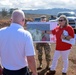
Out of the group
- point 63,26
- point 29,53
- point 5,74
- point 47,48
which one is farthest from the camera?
point 47,48

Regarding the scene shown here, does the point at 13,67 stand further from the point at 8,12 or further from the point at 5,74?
the point at 8,12

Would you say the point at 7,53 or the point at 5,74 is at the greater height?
the point at 7,53

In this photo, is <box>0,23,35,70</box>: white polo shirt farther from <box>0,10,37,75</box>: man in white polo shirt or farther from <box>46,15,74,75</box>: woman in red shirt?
<box>46,15,74,75</box>: woman in red shirt

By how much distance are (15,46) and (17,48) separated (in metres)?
0.04

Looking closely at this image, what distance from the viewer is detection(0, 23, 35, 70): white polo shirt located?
431 cm

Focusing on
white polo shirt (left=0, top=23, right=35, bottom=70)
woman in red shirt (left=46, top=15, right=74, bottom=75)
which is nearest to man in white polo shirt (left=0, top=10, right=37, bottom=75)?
white polo shirt (left=0, top=23, right=35, bottom=70)

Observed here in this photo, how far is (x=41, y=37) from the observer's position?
29.3ft

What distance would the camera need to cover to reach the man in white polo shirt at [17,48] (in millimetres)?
4324

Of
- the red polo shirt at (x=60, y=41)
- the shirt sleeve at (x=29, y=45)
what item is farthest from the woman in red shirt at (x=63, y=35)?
the shirt sleeve at (x=29, y=45)

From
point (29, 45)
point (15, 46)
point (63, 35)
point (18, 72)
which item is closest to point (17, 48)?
point (15, 46)

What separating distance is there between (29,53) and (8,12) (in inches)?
3128

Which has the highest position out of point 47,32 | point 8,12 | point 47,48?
point 47,32

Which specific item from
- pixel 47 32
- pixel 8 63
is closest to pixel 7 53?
pixel 8 63

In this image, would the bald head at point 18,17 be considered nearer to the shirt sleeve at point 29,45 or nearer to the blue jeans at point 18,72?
the shirt sleeve at point 29,45
